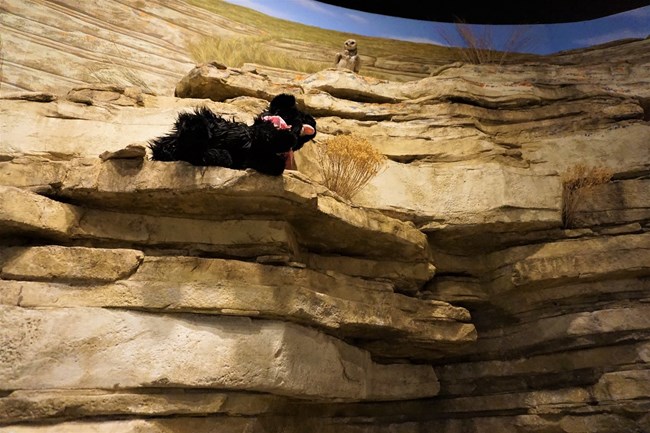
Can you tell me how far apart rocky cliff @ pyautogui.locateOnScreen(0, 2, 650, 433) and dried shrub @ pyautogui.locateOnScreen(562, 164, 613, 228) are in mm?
81

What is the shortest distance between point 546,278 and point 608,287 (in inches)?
24.6

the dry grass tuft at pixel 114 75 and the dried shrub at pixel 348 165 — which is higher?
the dry grass tuft at pixel 114 75

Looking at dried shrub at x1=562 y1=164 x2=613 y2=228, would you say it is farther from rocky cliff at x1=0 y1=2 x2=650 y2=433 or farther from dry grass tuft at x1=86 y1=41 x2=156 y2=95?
dry grass tuft at x1=86 y1=41 x2=156 y2=95

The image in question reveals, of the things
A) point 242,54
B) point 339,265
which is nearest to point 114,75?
point 242,54

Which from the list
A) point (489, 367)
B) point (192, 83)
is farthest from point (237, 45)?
point (489, 367)

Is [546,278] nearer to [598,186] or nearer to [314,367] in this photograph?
[598,186]

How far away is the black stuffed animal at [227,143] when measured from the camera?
3.97 meters

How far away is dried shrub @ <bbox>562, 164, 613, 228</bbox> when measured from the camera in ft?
18.4

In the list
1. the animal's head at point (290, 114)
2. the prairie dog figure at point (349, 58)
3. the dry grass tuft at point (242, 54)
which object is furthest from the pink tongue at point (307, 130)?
the dry grass tuft at point (242, 54)

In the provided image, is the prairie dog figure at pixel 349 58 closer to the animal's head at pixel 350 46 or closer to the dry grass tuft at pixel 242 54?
the animal's head at pixel 350 46

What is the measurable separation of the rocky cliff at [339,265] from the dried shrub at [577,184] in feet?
0.27

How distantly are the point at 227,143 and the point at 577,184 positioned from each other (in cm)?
389

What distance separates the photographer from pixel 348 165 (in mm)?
5352

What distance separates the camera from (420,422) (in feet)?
18.4
